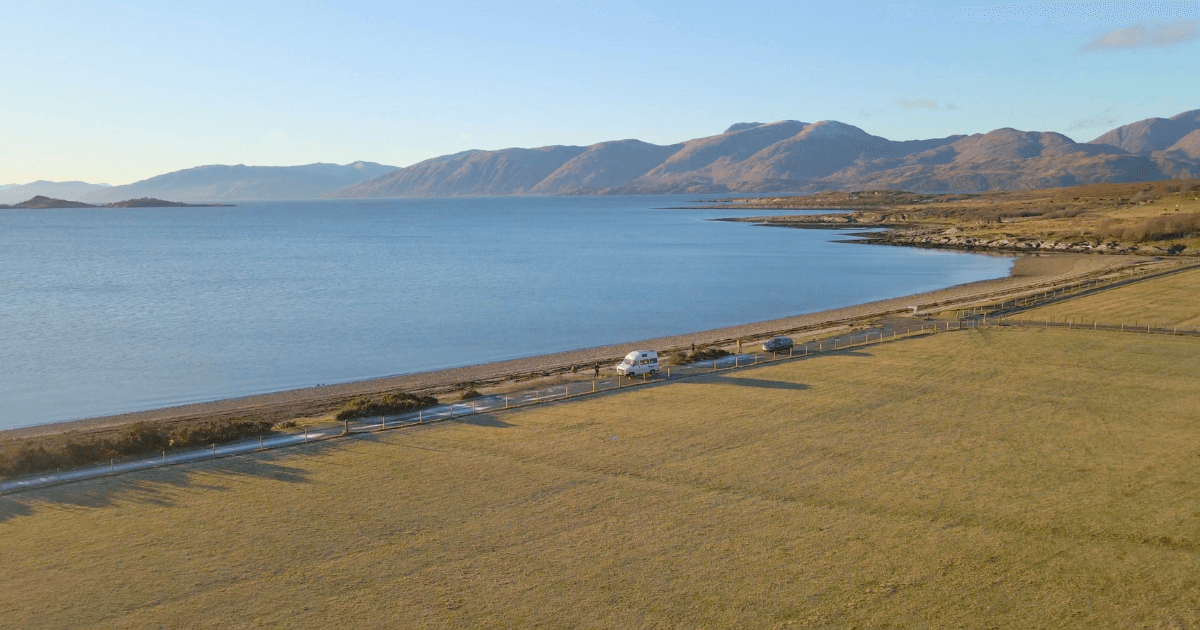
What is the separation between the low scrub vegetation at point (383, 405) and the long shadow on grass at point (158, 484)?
548 cm

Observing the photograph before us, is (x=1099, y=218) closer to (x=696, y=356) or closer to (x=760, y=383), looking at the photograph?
(x=696, y=356)

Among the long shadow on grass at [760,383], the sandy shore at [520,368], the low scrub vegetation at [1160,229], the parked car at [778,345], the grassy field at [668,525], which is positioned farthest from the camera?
the low scrub vegetation at [1160,229]

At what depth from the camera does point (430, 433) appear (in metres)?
35.6

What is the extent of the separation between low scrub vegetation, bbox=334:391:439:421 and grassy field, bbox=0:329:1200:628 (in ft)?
12.2

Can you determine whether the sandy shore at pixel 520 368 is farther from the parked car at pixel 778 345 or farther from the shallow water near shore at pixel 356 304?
the parked car at pixel 778 345

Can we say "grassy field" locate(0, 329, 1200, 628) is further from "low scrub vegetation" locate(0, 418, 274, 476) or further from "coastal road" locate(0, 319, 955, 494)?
"low scrub vegetation" locate(0, 418, 274, 476)

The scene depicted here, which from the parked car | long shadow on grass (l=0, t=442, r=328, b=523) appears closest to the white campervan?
the parked car

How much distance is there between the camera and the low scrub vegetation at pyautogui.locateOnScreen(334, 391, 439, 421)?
126 feet

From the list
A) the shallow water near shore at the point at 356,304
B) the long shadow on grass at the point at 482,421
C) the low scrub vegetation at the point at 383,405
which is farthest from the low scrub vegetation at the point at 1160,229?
the low scrub vegetation at the point at 383,405

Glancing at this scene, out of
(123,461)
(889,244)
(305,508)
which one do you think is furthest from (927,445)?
(889,244)

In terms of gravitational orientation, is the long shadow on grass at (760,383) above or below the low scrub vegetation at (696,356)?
below

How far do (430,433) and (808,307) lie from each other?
5569cm

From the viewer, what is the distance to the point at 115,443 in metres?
32.5

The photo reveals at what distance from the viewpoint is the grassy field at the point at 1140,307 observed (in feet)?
194
